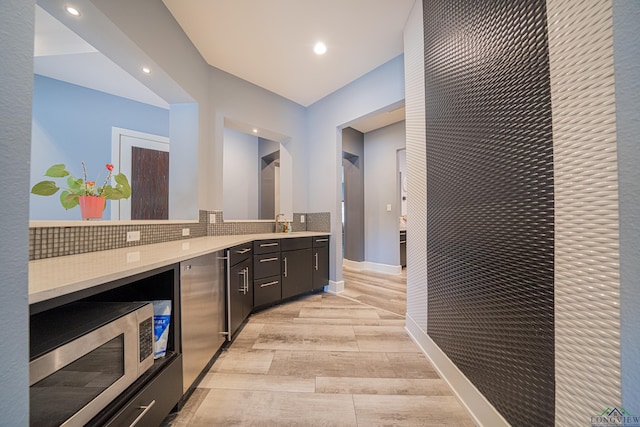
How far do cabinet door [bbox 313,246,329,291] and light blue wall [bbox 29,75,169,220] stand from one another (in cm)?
267

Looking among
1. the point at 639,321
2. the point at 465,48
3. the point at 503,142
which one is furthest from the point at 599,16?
the point at 639,321

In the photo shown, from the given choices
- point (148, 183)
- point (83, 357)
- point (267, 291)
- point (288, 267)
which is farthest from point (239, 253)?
point (148, 183)

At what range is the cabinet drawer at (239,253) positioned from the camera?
5.74 ft

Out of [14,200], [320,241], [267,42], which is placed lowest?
[320,241]

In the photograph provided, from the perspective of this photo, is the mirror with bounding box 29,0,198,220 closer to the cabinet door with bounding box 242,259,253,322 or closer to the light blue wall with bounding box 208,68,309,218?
the light blue wall with bounding box 208,68,309,218

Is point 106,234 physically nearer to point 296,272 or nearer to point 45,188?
point 45,188

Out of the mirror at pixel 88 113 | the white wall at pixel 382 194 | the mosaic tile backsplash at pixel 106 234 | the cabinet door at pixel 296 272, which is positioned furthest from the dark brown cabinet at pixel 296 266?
the white wall at pixel 382 194

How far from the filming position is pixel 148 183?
2887 mm

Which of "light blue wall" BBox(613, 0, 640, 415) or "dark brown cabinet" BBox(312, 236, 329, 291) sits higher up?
"light blue wall" BBox(613, 0, 640, 415)

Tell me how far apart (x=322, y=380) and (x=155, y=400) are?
0.87m

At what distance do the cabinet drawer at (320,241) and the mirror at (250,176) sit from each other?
1.30m

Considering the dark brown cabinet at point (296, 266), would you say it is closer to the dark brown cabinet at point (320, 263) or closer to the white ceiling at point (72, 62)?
the dark brown cabinet at point (320, 263)

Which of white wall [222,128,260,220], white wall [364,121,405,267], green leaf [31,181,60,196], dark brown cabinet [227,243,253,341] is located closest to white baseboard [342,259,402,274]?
white wall [364,121,405,267]

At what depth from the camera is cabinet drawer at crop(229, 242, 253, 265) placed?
68.8 inches
